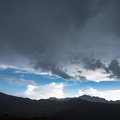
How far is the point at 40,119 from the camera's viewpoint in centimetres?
4138

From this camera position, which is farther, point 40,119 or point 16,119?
point 40,119

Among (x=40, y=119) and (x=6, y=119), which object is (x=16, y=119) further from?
(x=40, y=119)

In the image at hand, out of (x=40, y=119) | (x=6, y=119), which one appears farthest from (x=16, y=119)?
(x=40, y=119)

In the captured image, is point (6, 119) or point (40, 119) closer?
point (6, 119)

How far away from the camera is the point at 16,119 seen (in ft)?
127

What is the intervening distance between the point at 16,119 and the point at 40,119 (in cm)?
539

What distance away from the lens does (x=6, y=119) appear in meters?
37.6

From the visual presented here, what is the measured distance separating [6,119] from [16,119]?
211 centimetres
